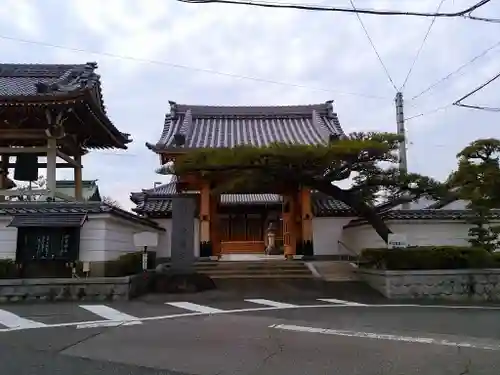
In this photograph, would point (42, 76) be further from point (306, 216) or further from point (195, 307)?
point (195, 307)

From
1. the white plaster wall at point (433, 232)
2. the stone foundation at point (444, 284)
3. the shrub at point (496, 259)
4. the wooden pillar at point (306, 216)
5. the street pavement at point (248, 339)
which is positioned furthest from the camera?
the wooden pillar at point (306, 216)

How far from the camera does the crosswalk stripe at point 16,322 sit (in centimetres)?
766

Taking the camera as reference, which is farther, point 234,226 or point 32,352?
point 234,226

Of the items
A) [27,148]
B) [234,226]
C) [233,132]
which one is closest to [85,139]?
[27,148]

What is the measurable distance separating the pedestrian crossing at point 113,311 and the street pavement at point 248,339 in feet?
0.07

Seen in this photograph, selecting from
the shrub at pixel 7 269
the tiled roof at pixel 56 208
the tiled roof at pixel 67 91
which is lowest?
the shrub at pixel 7 269

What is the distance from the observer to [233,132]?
22188 mm

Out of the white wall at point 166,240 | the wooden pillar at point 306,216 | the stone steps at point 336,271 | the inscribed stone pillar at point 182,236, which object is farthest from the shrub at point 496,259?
the white wall at point 166,240

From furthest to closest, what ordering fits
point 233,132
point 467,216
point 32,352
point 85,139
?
1. point 233,132
2. point 85,139
3. point 467,216
4. point 32,352

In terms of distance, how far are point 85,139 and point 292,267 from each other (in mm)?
9595

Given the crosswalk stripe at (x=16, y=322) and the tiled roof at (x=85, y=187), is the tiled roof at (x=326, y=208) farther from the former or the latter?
the tiled roof at (x=85, y=187)

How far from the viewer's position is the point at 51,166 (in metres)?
15.1

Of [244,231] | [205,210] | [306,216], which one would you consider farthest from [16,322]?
[244,231]

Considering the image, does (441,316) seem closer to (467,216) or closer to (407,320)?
(407,320)
